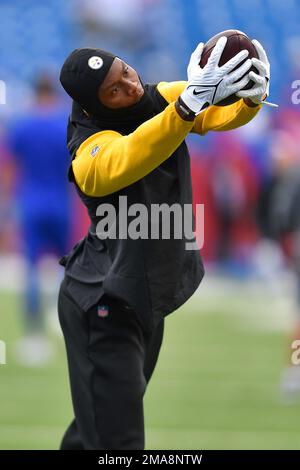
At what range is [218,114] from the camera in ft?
14.8

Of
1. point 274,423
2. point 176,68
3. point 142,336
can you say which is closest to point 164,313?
point 142,336

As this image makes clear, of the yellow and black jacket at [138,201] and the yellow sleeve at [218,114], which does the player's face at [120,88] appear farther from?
the yellow sleeve at [218,114]

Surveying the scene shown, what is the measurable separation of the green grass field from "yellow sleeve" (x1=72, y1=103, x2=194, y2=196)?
88.0 inches

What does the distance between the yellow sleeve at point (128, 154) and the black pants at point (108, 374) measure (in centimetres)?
54

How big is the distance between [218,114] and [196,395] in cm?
334

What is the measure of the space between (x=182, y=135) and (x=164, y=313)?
0.83m

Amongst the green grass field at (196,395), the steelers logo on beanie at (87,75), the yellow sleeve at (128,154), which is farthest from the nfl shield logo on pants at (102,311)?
the green grass field at (196,395)

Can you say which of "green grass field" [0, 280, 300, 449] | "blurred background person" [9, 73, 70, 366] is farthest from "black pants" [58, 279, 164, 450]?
"blurred background person" [9, 73, 70, 366]

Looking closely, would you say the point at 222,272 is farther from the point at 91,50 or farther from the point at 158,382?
the point at 91,50

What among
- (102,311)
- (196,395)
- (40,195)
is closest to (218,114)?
(102,311)

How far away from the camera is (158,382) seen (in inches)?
316

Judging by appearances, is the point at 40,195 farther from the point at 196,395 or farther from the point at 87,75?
the point at 87,75

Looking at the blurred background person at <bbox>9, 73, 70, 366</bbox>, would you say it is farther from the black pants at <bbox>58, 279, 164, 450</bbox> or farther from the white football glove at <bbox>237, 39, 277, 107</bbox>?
the white football glove at <bbox>237, 39, 277, 107</bbox>

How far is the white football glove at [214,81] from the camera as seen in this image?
393 cm
